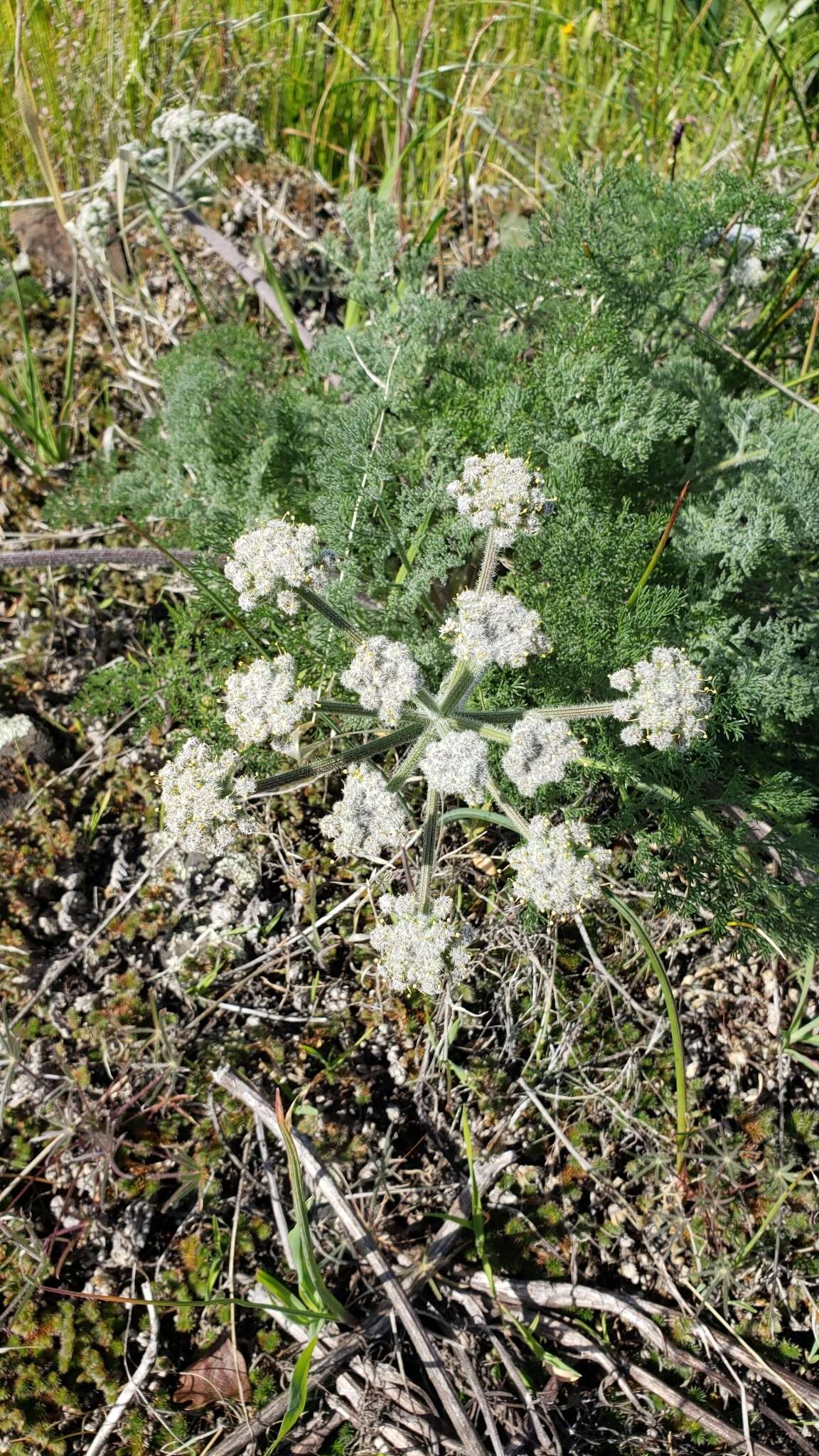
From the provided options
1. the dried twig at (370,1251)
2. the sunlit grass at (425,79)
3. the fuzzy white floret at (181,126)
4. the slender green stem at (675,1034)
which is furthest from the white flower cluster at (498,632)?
the sunlit grass at (425,79)

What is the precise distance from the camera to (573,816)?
→ 11.0ft

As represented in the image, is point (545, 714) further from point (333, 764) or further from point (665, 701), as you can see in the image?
point (333, 764)

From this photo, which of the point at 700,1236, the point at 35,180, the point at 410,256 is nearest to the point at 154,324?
the point at 35,180

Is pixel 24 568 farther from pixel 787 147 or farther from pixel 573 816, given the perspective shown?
pixel 787 147

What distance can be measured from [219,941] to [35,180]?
4.68m

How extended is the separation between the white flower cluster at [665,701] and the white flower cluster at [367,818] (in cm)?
68

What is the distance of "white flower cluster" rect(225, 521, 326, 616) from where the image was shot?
2760 millimetres

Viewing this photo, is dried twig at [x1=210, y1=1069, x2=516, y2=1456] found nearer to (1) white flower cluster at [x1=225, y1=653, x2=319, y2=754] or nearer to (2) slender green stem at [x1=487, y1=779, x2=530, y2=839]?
(2) slender green stem at [x1=487, y1=779, x2=530, y2=839]

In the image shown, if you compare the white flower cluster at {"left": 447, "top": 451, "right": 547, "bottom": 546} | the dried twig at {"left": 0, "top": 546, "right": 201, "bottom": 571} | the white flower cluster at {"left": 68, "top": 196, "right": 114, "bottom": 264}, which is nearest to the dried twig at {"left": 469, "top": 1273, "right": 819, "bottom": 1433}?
the white flower cluster at {"left": 447, "top": 451, "right": 547, "bottom": 546}

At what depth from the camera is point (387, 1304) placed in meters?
3.33

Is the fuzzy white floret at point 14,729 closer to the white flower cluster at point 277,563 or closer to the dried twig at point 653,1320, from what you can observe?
the white flower cluster at point 277,563

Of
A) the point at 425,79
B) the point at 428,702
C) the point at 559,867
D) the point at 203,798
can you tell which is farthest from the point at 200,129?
the point at 559,867

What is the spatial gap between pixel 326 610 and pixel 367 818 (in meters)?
0.67

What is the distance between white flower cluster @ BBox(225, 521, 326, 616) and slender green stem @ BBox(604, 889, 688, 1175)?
151cm
